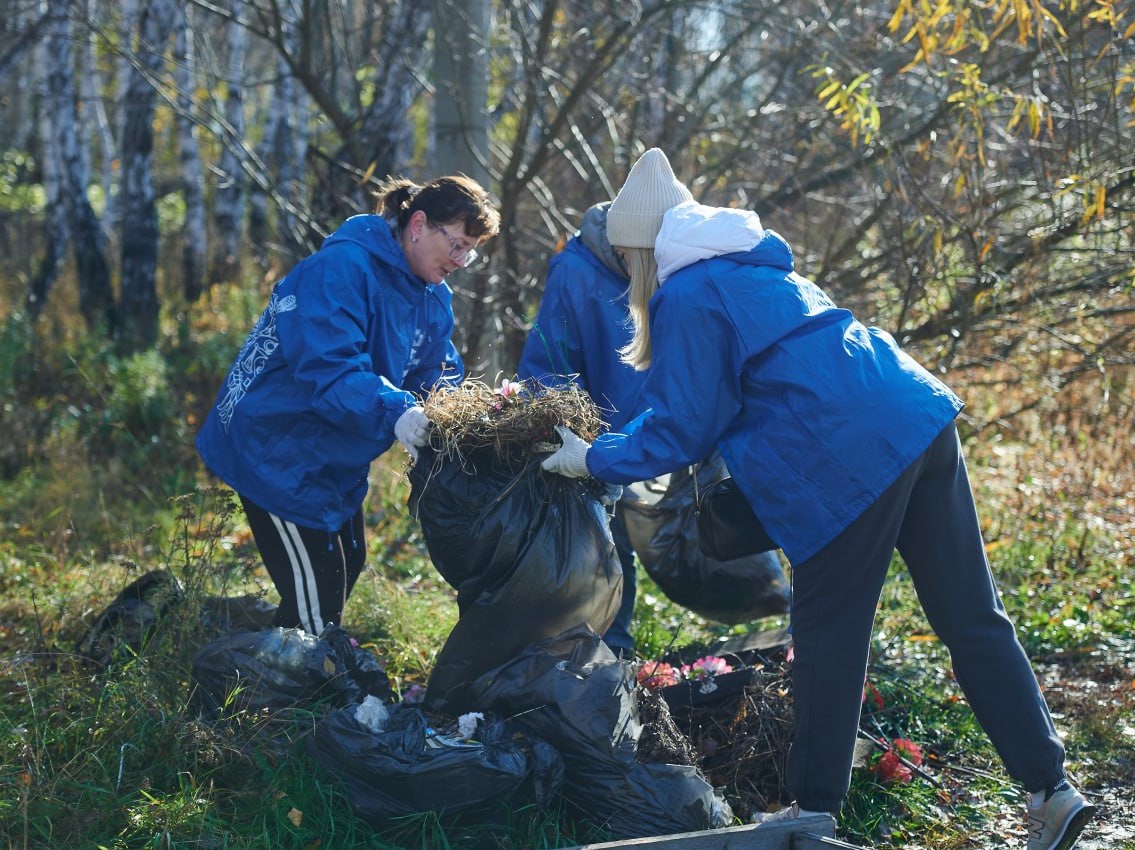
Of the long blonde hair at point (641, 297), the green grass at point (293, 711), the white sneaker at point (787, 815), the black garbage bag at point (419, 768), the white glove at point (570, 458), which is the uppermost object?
the long blonde hair at point (641, 297)

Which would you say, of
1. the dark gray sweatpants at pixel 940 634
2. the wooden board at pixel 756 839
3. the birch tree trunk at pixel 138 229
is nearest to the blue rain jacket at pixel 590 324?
the dark gray sweatpants at pixel 940 634

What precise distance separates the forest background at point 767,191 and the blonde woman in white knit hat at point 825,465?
1882mm

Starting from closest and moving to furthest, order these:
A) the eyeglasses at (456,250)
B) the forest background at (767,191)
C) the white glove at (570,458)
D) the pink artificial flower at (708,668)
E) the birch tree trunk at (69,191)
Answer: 1. the white glove at (570,458)
2. the eyeglasses at (456,250)
3. the pink artificial flower at (708,668)
4. the forest background at (767,191)
5. the birch tree trunk at (69,191)

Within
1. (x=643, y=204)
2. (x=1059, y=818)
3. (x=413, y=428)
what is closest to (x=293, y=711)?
(x=413, y=428)

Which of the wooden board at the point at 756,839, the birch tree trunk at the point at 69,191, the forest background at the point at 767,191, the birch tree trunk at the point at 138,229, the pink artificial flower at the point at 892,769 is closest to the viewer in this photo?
the wooden board at the point at 756,839

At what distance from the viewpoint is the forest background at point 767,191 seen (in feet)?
17.6

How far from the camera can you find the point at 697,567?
3980 millimetres

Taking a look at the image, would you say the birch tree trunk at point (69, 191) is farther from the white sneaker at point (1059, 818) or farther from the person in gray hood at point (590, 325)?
the white sneaker at point (1059, 818)

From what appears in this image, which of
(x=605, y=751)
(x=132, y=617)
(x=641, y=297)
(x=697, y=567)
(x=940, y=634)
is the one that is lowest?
(x=132, y=617)

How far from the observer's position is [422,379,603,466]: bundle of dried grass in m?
3.23

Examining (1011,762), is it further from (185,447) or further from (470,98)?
(185,447)

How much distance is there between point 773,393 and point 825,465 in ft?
0.73

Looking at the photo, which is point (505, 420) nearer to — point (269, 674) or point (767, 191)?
point (269, 674)

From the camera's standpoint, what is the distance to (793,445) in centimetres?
281
